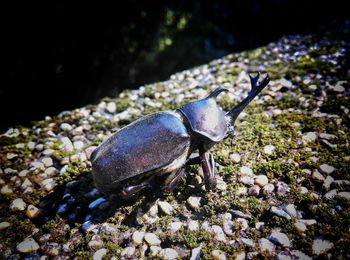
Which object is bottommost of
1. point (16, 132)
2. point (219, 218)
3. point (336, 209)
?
point (336, 209)

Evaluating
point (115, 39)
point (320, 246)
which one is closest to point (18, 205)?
point (320, 246)

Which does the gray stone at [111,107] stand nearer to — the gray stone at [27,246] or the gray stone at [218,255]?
the gray stone at [27,246]

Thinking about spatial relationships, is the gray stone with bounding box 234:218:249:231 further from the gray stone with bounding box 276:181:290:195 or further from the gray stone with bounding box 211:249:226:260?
the gray stone with bounding box 276:181:290:195

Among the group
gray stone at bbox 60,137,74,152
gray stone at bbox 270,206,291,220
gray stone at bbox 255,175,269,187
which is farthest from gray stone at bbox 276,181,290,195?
gray stone at bbox 60,137,74,152

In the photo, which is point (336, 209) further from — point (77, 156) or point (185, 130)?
point (77, 156)

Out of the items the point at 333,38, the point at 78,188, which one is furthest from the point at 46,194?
the point at 333,38
